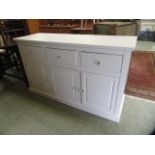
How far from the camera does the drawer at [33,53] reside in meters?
1.56

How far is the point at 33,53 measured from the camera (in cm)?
165

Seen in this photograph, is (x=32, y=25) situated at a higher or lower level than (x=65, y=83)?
higher

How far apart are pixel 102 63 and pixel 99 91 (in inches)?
14.1

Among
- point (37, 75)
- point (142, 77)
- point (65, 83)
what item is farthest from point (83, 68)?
point (142, 77)

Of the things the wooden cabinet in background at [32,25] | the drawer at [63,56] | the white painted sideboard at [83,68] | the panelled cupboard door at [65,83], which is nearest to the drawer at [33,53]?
the white painted sideboard at [83,68]

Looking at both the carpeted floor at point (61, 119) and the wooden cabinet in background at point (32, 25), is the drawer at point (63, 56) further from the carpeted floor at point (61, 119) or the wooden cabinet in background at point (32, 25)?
the wooden cabinet in background at point (32, 25)

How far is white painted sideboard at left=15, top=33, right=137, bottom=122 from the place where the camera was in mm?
1181

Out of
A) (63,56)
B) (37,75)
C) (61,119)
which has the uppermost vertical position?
(63,56)

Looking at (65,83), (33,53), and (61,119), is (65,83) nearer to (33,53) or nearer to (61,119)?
(61,119)

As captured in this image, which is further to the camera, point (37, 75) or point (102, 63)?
point (37, 75)

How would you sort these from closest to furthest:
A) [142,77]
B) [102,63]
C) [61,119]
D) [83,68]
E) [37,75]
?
[102,63] < [83,68] < [61,119] < [37,75] < [142,77]

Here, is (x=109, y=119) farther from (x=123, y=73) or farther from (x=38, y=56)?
(x=38, y=56)
